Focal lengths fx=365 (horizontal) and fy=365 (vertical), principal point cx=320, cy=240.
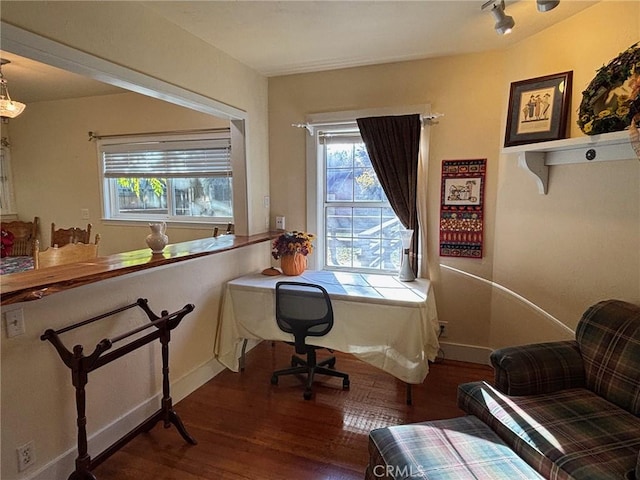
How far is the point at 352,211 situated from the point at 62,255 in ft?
7.66

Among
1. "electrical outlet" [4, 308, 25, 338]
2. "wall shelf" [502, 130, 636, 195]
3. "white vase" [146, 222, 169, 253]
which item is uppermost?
"wall shelf" [502, 130, 636, 195]

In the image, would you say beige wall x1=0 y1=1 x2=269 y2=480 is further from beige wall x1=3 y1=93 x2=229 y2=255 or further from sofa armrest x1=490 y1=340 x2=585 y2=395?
sofa armrest x1=490 y1=340 x2=585 y2=395

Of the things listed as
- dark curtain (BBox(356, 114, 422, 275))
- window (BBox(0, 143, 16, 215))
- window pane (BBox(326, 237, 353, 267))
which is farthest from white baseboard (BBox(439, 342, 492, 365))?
window (BBox(0, 143, 16, 215))

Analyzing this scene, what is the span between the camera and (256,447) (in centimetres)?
205

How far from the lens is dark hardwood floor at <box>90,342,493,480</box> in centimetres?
189

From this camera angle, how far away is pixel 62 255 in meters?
2.69

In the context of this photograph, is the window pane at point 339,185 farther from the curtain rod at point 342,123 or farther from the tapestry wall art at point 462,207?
the tapestry wall art at point 462,207

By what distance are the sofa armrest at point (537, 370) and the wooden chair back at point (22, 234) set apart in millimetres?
4957

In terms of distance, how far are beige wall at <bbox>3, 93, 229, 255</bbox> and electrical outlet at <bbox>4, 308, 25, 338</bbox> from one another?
2.40 meters

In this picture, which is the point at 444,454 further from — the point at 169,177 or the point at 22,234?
the point at 22,234

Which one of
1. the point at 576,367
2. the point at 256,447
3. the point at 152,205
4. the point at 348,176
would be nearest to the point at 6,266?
the point at 152,205

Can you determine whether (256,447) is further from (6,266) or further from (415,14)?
(6,266)

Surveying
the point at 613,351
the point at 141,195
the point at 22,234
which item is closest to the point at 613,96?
the point at 613,351

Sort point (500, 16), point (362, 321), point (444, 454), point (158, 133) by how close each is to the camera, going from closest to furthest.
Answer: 1. point (444, 454)
2. point (500, 16)
3. point (362, 321)
4. point (158, 133)
